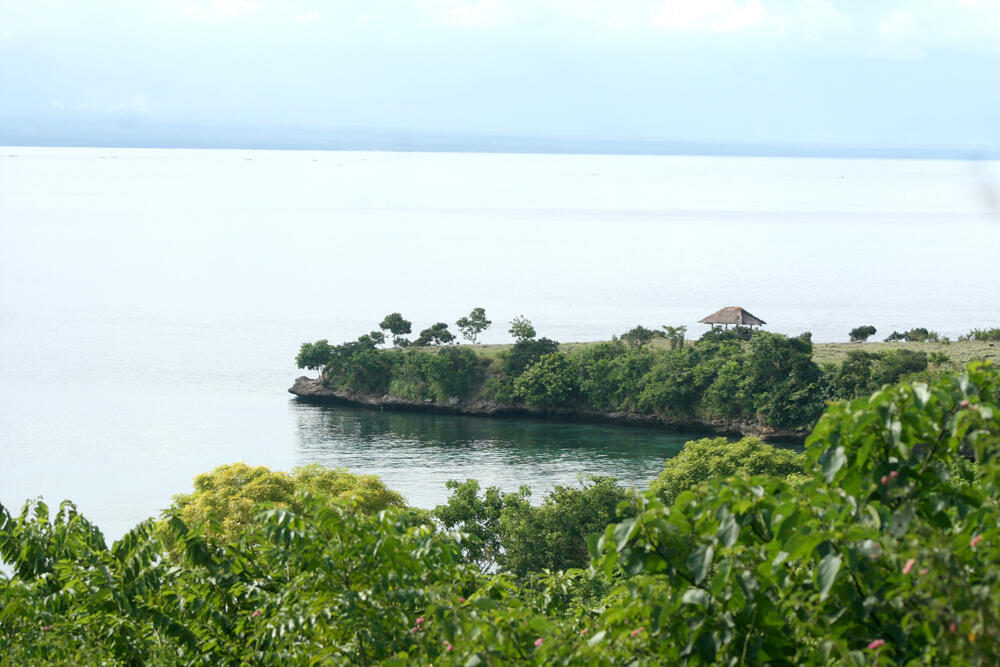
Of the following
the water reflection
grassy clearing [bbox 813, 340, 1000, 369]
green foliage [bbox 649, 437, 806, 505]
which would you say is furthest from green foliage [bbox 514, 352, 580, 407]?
green foliage [bbox 649, 437, 806, 505]

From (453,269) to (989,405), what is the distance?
398 feet

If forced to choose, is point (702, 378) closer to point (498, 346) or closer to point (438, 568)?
point (498, 346)

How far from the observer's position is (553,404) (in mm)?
62000

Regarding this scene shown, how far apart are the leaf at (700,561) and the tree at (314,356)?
6193cm

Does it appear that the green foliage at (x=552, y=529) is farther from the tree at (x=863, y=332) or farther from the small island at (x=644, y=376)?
the tree at (x=863, y=332)

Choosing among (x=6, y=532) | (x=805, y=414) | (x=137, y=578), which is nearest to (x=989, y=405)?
(x=137, y=578)

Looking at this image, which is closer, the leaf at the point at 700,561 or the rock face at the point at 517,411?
the leaf at the point at 700,561

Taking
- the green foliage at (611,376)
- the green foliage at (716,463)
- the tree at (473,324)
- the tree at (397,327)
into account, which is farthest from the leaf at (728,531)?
the tree at (473,324)

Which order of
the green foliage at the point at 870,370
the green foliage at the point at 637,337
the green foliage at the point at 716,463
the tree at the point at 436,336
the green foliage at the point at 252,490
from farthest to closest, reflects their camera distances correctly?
the tree at the point at 436,336
the green foliage at the point at 637,337
the green foliage at the point at 870,370
the green foliage at the point at 716,463
the green foliage at the point at 252,490

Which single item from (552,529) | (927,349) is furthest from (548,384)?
(552,529)

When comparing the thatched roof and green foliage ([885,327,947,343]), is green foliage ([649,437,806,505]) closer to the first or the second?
the thatched roof

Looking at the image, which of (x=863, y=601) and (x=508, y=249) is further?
(x=508, y=249)

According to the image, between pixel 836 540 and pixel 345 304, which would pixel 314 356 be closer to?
pixel 345 304

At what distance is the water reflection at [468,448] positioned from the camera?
151 feet
